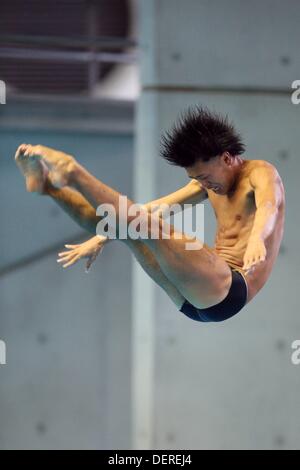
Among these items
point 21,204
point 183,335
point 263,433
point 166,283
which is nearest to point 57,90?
point 21,204

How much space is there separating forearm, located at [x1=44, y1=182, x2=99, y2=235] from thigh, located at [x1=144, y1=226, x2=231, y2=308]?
206 millimetres

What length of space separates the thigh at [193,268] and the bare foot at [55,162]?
0.40 metres

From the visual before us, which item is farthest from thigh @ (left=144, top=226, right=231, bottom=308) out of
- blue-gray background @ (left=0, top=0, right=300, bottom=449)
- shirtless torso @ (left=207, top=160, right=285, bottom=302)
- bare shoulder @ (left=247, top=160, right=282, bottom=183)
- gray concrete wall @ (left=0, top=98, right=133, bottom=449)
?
gray concrete wall @ (left=0, top=98, right=133, bottom=449)

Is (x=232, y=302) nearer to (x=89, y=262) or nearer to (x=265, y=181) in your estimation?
(x=265, y=181)

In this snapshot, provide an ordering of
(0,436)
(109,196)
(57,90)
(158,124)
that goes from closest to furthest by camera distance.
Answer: (109,196) < (158,124) < (0,436) < (57,90)

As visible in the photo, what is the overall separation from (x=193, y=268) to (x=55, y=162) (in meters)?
0.65

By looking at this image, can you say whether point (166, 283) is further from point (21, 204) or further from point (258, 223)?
point (21, 204)

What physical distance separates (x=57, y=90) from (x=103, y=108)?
103cm

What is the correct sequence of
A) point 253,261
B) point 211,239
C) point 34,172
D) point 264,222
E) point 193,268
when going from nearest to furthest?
point 253,261, point 34,172, point 264,222, point 193,268, point 211,239

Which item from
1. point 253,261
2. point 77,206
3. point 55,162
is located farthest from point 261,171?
point 55,162

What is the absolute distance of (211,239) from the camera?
5367 mm

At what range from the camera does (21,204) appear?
6.40 metres

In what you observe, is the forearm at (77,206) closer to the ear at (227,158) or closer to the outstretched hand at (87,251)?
the outstretched hand at (87,251)

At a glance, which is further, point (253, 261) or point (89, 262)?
point (89, 262)
